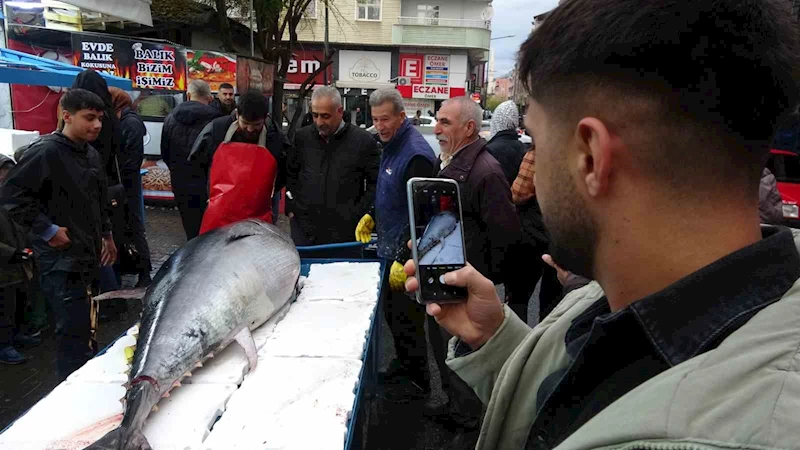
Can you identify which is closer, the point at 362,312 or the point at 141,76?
the point at 362,312

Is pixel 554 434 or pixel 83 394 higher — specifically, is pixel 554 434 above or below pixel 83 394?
above

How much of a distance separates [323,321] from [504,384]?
165cm

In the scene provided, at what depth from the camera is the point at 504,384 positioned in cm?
117

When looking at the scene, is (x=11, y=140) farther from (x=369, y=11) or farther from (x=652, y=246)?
(x=369, y=11)

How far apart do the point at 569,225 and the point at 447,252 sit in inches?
36.0

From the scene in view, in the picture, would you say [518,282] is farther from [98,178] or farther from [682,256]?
[682,256]

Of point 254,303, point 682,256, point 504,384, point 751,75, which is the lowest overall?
point 254,303

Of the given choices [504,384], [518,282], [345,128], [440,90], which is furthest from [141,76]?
[440,90]

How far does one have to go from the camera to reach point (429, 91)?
3075cm

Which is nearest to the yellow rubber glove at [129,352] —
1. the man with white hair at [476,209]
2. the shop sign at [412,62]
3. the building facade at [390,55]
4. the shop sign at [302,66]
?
the man with white hair at [476,209]

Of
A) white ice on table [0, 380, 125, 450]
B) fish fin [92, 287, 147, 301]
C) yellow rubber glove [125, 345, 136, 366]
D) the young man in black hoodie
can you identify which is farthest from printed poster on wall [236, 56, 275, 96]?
white ice on table [0, 380, 125, 450]

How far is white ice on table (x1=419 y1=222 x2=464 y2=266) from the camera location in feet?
5.72

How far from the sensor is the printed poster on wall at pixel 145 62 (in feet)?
33.3

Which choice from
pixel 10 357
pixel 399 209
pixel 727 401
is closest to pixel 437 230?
pixel 727 401
